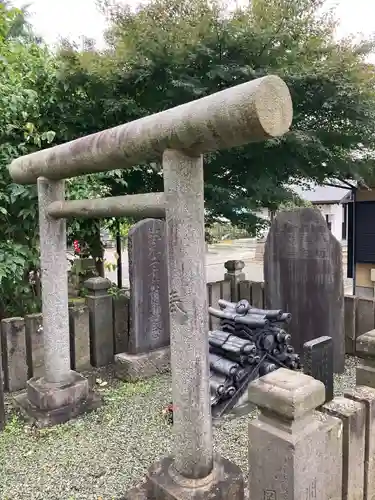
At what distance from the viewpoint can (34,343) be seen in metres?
3.85

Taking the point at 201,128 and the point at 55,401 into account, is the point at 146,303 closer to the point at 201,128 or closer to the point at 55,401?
the point at 55,401

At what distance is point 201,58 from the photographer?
5.13m

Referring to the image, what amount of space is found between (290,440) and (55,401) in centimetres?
226

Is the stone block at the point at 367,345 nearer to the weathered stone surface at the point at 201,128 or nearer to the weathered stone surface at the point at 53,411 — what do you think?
the weathered stone surface at the point at 201,128

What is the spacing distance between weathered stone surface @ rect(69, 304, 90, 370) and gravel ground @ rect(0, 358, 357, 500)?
81cm

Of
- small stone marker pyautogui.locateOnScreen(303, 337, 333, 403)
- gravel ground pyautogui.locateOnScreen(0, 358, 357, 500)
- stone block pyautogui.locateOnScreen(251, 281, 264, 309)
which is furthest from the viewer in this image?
stone block pyautogui.locateOnScreen(251, 281, 264, 309)

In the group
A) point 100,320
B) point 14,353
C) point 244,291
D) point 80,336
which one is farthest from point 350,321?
point 14,353

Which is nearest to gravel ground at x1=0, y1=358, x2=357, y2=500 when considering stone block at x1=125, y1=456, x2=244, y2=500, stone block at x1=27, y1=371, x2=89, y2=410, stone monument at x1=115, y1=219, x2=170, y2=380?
stone block at x1=27, y1=371, x2=89, y2=410

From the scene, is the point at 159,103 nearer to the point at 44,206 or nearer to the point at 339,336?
the point at 44,206

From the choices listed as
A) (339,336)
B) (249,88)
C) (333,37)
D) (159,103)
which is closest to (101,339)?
(339,336)

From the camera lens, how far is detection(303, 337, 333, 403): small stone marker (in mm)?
2760

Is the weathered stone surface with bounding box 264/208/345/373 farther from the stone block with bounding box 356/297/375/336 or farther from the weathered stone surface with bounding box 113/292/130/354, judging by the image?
the weathered stone surface with bounding box 113/292/130/354

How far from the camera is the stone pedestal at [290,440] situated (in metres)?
1.43

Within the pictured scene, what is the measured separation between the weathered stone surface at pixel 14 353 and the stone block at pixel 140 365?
92 cm
